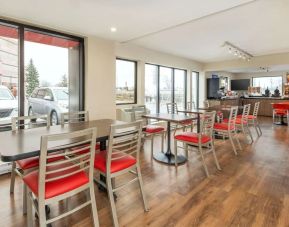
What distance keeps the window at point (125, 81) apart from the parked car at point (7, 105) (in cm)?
230

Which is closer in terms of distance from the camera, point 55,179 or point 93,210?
point 55,179

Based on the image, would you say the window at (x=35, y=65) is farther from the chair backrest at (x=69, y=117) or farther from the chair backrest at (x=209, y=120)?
the chair backrest at (x=209, y=120)

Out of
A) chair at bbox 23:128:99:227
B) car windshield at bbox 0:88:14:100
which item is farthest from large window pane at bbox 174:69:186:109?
chair at bbox 23:128:99:227

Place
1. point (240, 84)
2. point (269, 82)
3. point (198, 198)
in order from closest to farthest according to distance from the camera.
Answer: point (198, 198) < point (269, 82) < point (240, 84)

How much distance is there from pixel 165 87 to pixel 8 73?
14.1 feet

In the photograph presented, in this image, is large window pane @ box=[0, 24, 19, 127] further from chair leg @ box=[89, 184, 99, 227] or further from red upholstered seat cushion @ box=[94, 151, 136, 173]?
chair leg @ box=[89, 184, 99, 227]

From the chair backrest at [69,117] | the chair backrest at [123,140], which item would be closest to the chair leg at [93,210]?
the chair backrest at [123,140]

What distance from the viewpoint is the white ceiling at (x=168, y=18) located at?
2557 millimetres

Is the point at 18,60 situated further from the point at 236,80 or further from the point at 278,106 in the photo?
the point at 236,80

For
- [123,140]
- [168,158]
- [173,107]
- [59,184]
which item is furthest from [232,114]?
[59,184]

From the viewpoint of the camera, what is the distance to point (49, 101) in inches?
144

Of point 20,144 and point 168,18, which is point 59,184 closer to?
point 20,144

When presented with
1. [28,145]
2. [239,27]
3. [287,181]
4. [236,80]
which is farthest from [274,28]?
[236,80]

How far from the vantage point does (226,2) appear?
2457 millimetres
